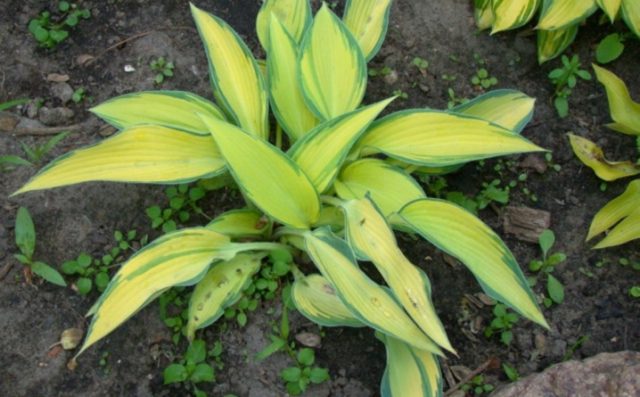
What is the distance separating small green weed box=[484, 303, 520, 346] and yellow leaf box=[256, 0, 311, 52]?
896mm

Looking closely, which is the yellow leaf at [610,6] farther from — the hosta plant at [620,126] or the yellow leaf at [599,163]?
the yellow leaf at [599,163]

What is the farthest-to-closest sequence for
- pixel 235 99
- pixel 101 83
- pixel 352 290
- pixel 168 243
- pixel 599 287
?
pixel 101 83
pixel 599 287
pixel 235 99
pixel 168 243
pixel 352 290

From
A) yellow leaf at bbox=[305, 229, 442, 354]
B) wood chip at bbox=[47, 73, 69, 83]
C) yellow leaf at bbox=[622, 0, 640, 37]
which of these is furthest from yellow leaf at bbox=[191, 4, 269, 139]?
yellow leaf at bbox=[622, 0, 640, 37]

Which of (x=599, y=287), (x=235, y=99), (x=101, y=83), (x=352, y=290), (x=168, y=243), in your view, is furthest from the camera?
(x=101, y=83)

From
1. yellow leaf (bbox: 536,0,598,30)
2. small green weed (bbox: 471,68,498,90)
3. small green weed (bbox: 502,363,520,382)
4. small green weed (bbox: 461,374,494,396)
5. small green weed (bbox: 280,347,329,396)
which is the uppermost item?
yellow leaf (bbox: 536,0,598,30)

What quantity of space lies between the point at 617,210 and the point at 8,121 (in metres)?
1.71

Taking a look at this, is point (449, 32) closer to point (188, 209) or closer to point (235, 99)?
point (235, 99)

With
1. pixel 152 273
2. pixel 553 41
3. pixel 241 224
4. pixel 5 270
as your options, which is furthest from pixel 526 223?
pixel 5 270

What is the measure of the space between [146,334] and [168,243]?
33 centimetres

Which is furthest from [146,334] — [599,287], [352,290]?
[599,287]

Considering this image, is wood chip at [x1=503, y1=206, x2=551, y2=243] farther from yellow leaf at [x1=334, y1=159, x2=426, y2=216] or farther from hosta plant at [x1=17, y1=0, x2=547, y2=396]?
yellow leaf at [x1=334, y1=159, x2=426, y2=216]

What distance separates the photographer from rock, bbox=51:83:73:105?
2.09 meters

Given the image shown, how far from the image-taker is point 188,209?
196cm

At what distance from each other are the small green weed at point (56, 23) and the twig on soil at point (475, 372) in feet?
4.91
